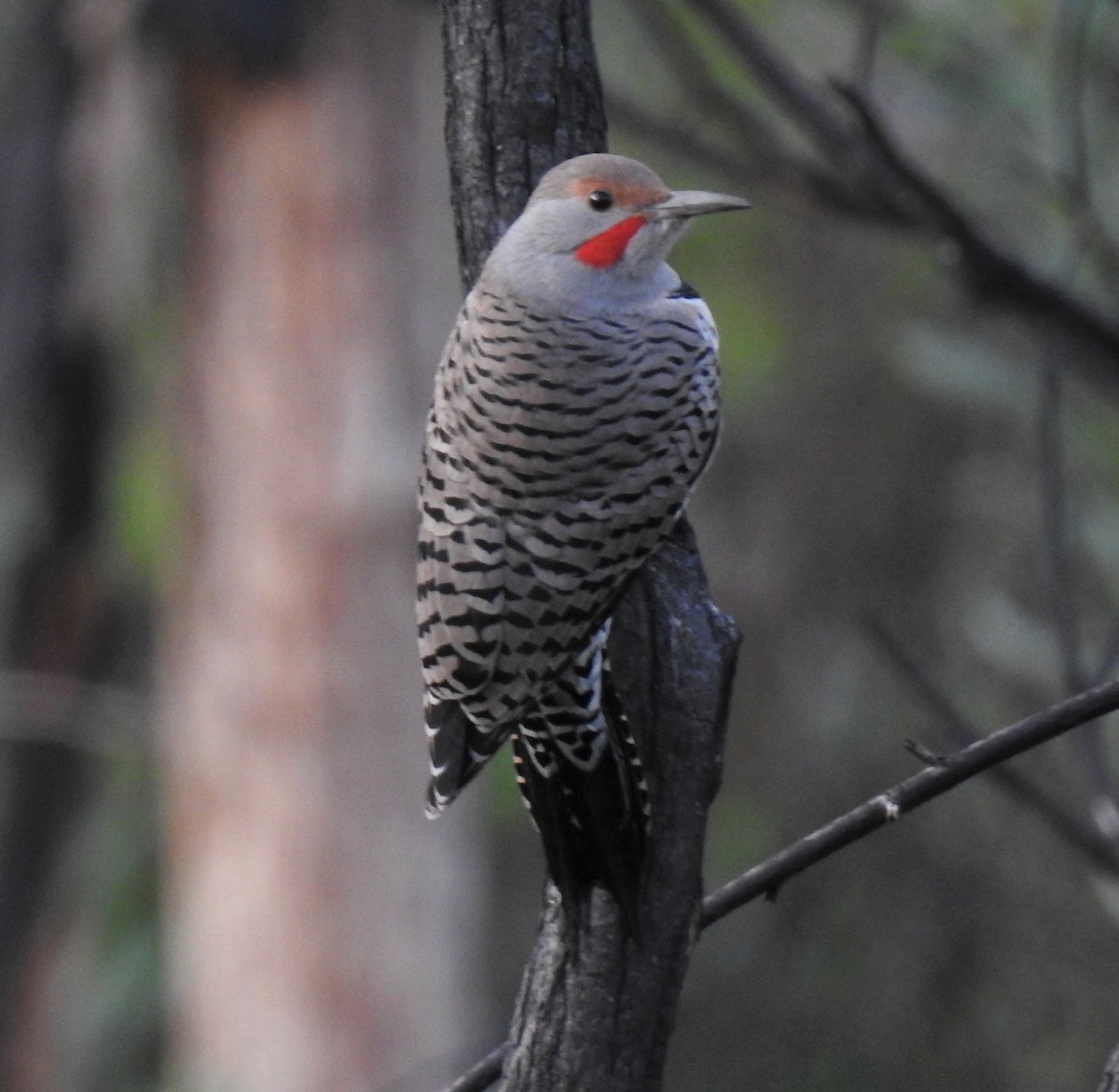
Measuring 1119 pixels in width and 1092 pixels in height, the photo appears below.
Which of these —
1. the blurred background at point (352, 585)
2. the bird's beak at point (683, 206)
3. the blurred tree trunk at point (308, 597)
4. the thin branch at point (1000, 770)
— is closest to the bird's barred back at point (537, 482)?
the bird's beak at point (683, 206)

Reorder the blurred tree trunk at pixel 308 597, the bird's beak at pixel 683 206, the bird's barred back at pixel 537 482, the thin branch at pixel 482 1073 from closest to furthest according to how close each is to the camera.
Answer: the thin branch at pixel 482 1073 → the bird's barred back at pixel 537 482 → the bird's beak at pixel 683 206 → the blurred tree trunk at pixel 308 597

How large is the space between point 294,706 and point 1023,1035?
9.78ft

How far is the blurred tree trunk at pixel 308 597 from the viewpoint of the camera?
6.63 m

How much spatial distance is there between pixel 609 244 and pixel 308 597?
3.85m

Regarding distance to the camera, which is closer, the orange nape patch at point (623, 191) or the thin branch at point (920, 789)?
the thin branch at point (920, 789)

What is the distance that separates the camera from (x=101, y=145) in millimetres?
7051

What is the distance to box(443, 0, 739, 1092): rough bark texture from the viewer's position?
2414 millimetres

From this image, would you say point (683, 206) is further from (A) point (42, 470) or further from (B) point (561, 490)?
(A) point (42, 470)

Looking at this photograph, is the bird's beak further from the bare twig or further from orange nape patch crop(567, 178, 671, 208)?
the bare twig

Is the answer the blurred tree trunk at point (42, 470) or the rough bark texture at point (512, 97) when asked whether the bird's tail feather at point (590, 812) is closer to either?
the rough bark texture at point (512, 97)

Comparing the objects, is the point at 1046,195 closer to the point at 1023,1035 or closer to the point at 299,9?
the point at 299,9

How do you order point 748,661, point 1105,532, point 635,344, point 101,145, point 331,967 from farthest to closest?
point 748,661 → point 101,145 → point 331,967 → point 1105,532 → point 635,344

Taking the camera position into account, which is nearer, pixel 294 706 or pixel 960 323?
pixel 294 706

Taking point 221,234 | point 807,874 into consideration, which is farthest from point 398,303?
point 807,874
